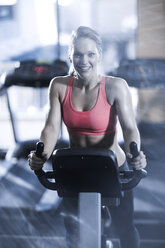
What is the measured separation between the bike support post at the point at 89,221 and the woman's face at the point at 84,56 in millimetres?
350

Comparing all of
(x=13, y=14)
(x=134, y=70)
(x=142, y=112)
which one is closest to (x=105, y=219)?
(x=134, y=70)

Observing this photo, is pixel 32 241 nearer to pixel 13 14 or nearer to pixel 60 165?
pixel 60 165

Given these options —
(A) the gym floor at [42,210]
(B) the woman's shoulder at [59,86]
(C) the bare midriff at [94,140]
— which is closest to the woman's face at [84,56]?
(B) the woman's shoulder at [59,86]

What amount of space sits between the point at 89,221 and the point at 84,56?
0.45m

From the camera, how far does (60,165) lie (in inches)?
35.2

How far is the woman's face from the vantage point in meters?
0.98

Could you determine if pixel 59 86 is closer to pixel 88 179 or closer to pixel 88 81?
pixel 88 81

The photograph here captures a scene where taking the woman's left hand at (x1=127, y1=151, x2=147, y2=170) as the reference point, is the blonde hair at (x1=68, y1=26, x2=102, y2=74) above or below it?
above

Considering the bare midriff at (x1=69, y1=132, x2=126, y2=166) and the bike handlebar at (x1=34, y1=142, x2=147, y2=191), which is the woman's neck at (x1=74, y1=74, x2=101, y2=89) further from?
the bike handlebar at (x1=34, y1=142, x2=147, y2=191)

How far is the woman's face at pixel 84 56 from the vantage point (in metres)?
0.98

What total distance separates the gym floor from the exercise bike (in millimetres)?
824

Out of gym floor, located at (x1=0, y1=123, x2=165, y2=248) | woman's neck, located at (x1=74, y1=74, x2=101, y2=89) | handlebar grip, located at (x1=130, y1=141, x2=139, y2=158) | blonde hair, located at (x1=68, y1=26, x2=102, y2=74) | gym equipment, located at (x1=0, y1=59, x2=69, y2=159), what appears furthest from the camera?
gym equipment, located at (x1=0, y1=59, x2=69, y2=159)

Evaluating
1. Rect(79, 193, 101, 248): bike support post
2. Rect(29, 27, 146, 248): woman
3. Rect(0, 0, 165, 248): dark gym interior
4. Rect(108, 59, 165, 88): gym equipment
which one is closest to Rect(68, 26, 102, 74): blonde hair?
Rect(29, 27, 146, 248): woman

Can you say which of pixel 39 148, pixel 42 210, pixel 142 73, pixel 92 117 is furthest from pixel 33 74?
pixel 39 148
